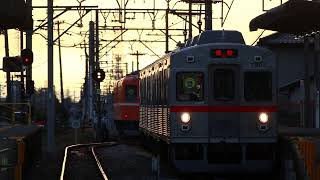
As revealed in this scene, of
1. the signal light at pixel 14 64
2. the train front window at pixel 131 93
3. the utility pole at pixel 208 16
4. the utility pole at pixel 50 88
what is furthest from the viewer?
the train front window at pixel 131 93

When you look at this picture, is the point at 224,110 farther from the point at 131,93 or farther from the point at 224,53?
the point at 131,93

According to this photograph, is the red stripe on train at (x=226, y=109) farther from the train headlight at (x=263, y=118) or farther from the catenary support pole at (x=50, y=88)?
the catenary support pole at (x=50, y=88)

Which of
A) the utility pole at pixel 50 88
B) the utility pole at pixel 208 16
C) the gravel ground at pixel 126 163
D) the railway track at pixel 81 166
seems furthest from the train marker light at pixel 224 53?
the utility pole at pixel 50 88

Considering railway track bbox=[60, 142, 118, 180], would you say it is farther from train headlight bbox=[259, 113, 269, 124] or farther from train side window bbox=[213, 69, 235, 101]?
train headlight bbox=[259, 113, 269, 124]

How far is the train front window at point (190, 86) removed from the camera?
17312 millimetres

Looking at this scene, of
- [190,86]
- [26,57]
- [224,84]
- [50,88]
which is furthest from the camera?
[50,88]

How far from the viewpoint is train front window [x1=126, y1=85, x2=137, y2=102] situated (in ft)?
121

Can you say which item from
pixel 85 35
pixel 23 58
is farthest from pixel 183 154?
pixel 85 35

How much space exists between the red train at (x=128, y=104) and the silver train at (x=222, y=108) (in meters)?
18.8

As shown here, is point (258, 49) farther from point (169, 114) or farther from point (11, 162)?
point (11, 162)

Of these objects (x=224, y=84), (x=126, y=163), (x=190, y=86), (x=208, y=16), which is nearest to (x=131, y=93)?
(x=208, y=16)

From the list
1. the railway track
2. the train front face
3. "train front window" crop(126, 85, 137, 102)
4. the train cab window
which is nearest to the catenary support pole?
the railway track

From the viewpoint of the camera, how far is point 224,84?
56.8ft

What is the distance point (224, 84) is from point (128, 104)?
19846mm
